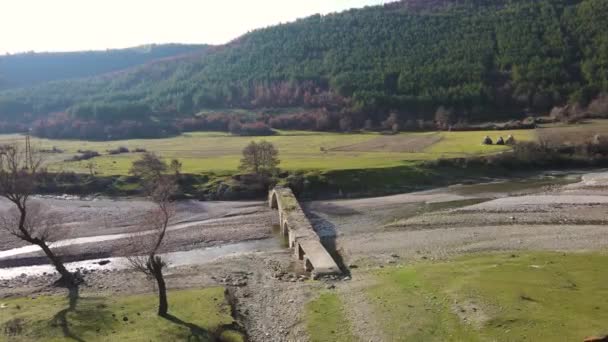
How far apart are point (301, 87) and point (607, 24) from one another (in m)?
92.7

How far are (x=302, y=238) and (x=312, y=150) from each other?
174ft

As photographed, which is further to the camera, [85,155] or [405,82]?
[405,82]

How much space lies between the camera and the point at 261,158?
7400 cm

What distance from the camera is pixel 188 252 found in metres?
46.1

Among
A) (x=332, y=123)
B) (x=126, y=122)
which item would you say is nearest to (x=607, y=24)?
(x=332, y=123)

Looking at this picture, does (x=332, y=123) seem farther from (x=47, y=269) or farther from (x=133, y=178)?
(x=47, y=269)

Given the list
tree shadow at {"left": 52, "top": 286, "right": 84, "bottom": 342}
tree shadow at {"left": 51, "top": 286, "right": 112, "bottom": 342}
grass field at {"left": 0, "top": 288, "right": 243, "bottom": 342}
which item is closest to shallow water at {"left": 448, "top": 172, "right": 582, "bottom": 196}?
grass field at {"left": 0, "top": 288, "right": 243, "bottom": 342}

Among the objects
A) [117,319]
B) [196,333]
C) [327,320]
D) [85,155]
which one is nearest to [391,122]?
[85,155]

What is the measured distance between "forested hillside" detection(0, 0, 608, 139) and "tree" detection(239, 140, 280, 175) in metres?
51.6

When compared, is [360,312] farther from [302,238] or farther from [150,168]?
[150,168]

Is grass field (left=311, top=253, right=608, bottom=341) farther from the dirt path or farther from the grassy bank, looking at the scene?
the dirt path

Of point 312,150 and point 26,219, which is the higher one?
point 26,219

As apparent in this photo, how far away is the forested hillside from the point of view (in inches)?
5177

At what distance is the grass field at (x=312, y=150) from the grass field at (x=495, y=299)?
42568 millimetres
